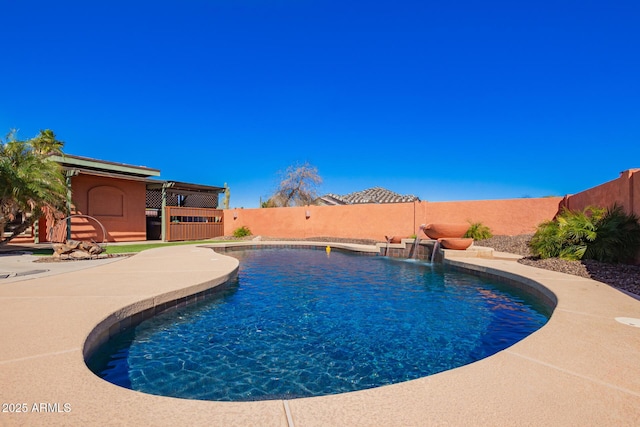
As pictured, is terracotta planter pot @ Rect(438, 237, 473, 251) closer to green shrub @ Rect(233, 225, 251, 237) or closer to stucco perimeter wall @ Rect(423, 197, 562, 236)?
stucco perimeter wall @ Rect(423, 197, 562, 236)

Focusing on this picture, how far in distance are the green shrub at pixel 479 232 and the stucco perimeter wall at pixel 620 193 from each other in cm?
384

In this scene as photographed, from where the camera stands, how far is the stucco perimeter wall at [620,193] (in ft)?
23.0

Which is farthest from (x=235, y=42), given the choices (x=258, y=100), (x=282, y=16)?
(x=258, y=100)

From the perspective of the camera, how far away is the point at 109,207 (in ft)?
56.2

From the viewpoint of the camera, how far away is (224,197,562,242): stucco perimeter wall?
46.2 ft

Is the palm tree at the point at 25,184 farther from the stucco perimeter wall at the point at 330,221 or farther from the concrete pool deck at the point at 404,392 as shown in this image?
the stucco perimeter wall at the point at 330,221

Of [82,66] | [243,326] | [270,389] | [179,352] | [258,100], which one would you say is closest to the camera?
[270,389]

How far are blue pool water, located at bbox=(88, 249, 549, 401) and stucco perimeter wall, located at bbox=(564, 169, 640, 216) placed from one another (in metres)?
3.88

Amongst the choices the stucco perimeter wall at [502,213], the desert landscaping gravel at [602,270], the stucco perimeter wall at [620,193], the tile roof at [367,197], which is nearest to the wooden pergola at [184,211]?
the tile roof at [367,197]

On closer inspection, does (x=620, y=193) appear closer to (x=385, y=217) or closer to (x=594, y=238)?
(x=594, y=238)

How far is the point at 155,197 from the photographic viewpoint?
20.2 metres

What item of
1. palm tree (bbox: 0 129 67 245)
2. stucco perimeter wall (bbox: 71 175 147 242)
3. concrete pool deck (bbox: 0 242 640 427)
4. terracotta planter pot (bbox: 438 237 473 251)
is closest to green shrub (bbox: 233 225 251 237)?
stucco perimeter wall (bbox: 71 175 147 242)

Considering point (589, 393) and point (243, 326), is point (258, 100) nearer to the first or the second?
point (243, 326)

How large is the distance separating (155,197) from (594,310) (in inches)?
856
